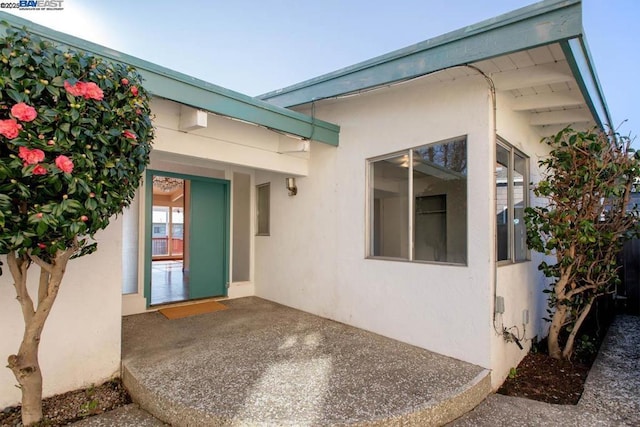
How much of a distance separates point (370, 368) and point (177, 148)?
318 centimetres

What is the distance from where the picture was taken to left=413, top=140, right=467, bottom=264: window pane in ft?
11.7

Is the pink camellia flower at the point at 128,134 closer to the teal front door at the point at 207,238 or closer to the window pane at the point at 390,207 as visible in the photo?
the window pane at the point at 390,207

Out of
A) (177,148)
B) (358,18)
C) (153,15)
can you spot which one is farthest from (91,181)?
(358,18)

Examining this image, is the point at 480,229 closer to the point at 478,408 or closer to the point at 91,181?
the point at 478,408

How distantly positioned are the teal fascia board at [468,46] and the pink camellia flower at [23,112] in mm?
2930

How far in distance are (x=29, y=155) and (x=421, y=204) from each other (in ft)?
11.5

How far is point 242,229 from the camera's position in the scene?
640 cm

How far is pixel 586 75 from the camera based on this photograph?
3107mm

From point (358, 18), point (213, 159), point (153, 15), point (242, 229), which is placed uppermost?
point (358, 18)

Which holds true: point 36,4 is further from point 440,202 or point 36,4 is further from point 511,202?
point 511,202

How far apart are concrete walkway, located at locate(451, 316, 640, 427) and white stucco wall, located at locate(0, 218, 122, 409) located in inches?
124

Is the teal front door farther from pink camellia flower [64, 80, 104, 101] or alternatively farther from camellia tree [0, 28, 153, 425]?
pink camellia flower [64, 80, 104, 101]

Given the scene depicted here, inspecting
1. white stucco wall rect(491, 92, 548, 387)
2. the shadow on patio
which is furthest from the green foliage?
white stucco wall rect(491, 92, 548, 387)

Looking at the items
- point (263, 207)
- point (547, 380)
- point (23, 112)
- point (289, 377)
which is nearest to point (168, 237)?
point (263, 207)
